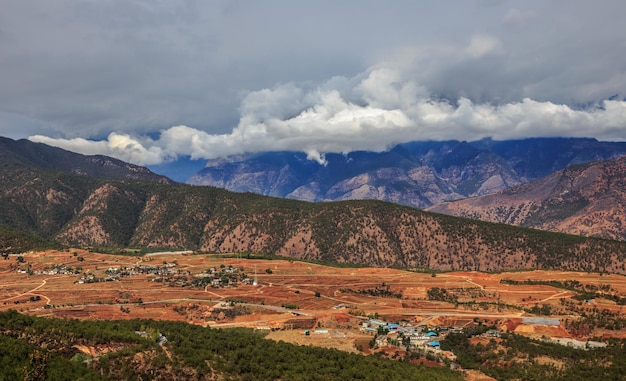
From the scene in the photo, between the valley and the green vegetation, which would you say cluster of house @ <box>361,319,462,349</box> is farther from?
the green vegetation

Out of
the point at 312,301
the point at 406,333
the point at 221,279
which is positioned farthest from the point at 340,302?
the point at 221,279

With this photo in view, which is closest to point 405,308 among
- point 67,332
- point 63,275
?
point 67,332

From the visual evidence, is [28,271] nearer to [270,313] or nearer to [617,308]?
[270,313]

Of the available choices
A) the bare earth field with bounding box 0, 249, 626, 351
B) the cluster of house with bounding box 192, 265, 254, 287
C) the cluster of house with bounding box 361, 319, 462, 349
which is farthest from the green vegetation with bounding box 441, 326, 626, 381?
the cluster of house with bounding box 192, 265, 254, 287

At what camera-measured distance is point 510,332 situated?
368 feet

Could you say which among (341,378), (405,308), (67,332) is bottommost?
(405,308)

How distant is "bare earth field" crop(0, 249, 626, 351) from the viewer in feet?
393

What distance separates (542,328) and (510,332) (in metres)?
9.42

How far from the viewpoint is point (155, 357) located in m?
53.5

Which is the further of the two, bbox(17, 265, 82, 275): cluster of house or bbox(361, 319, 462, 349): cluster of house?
bbox(17, 265, 82, 275): cluster of house

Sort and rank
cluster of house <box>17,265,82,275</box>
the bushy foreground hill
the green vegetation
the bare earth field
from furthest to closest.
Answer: cluster of house <box>17,265,82,275</box>, the bare earth field, the green vegetation, the bushy foreground hill

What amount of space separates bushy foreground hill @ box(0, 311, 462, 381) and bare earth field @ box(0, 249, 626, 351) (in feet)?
103

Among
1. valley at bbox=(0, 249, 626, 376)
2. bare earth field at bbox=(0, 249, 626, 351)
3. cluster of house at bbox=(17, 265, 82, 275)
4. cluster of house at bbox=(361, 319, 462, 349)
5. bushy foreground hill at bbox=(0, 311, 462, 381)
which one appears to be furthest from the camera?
cluster of house at bbox=(17, 265, 82, 275)

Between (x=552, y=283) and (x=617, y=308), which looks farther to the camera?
(x=552, y=283)
